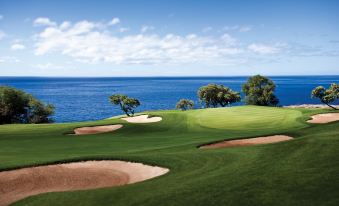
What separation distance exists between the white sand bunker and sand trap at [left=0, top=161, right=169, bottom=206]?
86.1ft

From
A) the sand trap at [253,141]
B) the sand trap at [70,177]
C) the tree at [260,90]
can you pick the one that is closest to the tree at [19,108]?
the tree at [260,90]

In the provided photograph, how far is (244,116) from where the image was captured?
148ft

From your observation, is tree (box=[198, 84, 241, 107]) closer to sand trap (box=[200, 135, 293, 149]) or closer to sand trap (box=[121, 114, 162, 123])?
sand trap (box=[121, 114, 162, 123])

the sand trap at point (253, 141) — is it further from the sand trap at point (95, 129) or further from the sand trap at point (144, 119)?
the sand trap at point (144, 119)

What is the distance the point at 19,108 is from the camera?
77.8 m

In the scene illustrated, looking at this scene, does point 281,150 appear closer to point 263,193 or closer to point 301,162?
point 301,162

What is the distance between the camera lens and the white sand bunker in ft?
125

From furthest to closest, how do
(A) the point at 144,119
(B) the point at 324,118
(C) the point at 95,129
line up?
(A) the point at 144,119 → (B) the point at 324,118 → (C) the point at 95,129

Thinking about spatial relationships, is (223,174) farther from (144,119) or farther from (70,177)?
(144,119)

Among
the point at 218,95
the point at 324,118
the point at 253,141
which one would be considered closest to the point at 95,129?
the point at 253,141

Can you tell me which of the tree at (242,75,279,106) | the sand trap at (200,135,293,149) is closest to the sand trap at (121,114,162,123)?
the sand trap at (200,135,293,149)

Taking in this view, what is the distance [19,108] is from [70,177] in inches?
2618

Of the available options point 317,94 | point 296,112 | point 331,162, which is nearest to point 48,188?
point 331,162

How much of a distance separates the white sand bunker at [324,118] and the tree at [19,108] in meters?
60.4
